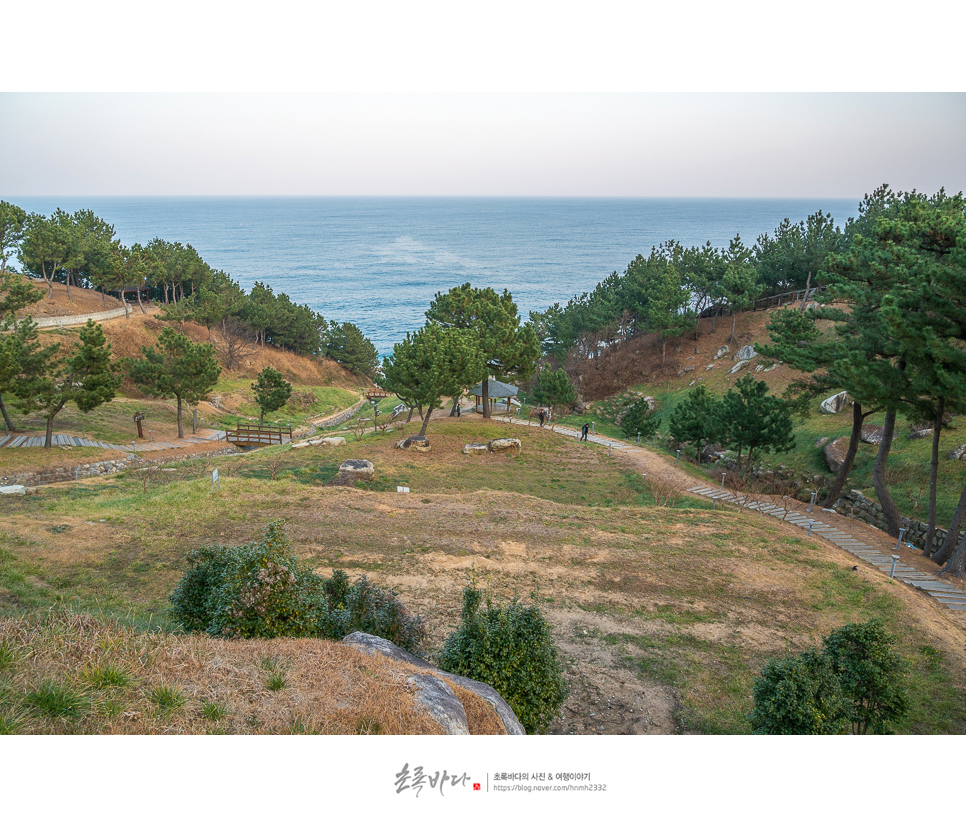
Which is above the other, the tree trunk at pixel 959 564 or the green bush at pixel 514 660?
the green bush at pixel 514 660

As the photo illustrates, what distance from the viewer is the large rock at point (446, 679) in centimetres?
615

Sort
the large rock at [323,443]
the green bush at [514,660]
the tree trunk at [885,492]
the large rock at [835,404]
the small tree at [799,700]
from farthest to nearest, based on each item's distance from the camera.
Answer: the large rock at [835,404]
the large rock at [323,443]
the tree trunk at [885,492]
the green bush at [514,660]
the small tree at [799,700]

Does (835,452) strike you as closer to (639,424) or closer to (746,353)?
(639,424)

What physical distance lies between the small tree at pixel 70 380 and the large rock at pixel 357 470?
1194 centimetres

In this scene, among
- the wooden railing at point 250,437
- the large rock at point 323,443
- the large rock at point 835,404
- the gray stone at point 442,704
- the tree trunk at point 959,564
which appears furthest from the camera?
A: the wooden railing at point 250,437

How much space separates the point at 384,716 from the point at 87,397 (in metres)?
24.5

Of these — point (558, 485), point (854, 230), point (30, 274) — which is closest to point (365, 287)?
point (30, 274)

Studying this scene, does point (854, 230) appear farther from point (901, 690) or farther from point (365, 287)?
point (365, 287)

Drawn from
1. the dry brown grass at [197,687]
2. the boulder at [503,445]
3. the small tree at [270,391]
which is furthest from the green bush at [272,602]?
the small tree at [270,391]

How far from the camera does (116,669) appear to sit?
5355mm

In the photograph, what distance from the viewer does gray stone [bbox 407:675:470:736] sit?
5.53 metres

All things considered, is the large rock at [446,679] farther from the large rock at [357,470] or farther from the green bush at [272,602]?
the large rock at [357,470]

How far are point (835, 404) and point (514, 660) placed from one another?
30.4 meters

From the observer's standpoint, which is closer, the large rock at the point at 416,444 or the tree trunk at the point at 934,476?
the tree trunk at the point at 934,476
